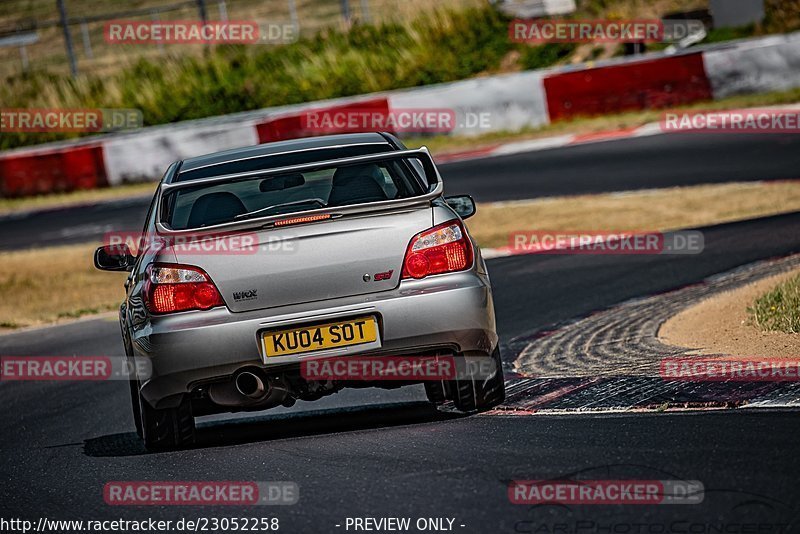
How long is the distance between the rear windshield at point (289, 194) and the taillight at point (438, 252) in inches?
15.3

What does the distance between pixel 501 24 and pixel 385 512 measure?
25013 mm

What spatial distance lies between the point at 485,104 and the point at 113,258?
16576 mm

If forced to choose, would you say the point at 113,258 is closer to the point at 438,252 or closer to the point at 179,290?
the point at 179,290

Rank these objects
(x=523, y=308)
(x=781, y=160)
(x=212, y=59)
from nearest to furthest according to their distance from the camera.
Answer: (x=523, y=308) → (x=781, y=160) → (x=212, y=59)

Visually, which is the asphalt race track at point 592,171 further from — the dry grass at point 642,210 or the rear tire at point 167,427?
the rear tire at point 167,427

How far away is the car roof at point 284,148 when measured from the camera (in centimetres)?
719

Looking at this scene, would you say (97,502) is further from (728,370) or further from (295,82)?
(295,82)

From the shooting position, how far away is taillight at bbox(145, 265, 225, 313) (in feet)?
20.4

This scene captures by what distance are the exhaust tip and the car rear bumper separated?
8cm

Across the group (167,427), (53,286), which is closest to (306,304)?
(167,427)

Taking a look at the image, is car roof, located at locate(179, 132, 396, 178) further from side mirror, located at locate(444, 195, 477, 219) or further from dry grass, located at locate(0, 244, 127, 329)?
dry grass, located at locate(0, 244, 127, 329)

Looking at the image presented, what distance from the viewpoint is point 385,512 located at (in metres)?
A: 4.97

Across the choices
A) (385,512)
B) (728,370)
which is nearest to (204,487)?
(385,512)

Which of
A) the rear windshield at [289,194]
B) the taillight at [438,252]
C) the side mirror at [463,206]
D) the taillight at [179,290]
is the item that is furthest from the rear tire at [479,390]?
the taillight at [179,290]
